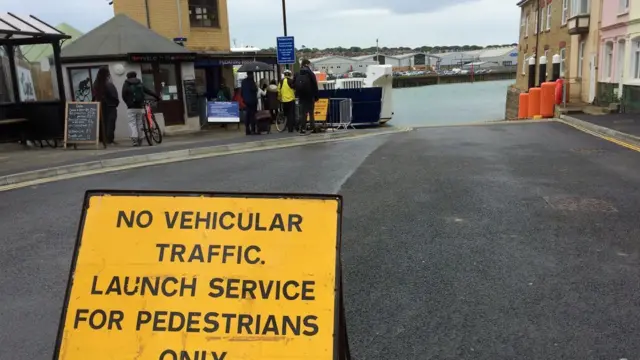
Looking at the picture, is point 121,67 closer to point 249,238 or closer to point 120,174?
point 120,174

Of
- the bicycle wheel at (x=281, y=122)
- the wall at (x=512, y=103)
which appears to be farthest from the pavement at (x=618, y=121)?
→ the wall at (x=512, y=103)

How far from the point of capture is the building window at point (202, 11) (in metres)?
23.8

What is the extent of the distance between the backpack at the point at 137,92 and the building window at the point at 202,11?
430 inches

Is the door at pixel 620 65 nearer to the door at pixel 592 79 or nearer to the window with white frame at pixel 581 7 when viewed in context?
the door at pixel 592 79

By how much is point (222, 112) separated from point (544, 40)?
2439 cm

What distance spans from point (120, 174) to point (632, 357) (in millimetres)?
9045

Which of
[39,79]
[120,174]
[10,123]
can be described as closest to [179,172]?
[120,174]

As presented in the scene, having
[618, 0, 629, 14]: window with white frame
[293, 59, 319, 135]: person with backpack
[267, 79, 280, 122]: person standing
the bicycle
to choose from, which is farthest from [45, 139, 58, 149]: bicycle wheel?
[618, 0, 629, 14]: window with white frame

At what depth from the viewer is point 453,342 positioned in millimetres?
3688

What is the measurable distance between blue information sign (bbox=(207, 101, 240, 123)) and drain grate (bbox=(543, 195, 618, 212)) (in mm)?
12850

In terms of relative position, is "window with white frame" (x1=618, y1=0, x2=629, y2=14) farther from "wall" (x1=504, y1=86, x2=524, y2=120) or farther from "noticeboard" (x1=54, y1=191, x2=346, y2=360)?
"noticeboard" (x1=54, y1=191, x2=346, y2=360)

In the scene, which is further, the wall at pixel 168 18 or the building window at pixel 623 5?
the wall at pixel 168 18

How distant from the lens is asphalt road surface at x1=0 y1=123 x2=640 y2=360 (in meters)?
3.78

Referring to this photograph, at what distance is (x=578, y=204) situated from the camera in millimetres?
7133
